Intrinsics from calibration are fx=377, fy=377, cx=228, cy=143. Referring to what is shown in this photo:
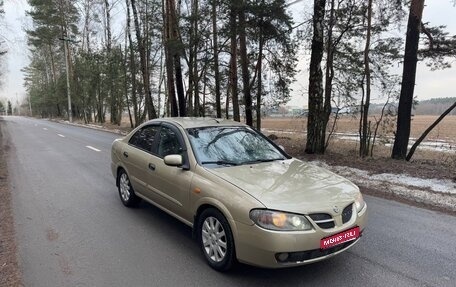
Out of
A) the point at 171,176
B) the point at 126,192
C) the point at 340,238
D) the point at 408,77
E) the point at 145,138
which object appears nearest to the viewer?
the point at 340,238

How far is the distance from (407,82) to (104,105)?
4084 centimetres

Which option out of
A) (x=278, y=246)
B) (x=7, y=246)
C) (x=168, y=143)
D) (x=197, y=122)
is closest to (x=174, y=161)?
(x=168, y=143)

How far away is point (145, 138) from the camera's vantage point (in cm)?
604

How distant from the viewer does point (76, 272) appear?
4059mm

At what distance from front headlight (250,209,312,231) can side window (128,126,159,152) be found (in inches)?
105

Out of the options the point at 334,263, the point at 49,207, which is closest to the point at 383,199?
the point at 334,263

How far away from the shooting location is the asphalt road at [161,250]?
12.7ft

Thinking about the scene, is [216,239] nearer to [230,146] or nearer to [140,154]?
[230,146]

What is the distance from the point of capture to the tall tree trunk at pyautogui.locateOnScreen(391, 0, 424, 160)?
37.1 ft

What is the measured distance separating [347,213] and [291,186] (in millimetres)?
629

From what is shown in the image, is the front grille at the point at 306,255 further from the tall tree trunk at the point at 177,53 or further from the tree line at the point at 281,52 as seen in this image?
the tall tree trunk at the point at 177,53

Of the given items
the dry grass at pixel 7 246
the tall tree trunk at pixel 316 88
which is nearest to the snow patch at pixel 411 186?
the tall tree trunk at pixel 316 88

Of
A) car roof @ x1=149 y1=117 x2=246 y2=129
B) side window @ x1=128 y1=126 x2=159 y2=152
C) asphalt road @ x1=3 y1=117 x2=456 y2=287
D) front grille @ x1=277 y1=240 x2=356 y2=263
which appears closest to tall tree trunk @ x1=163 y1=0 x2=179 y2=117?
side window @ x1=128 y1=126 x2=159 y2=152

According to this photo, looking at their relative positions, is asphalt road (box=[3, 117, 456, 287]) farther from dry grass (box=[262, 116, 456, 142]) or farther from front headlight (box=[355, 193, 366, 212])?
dry grass (box=[262, 116, 456, 142])
